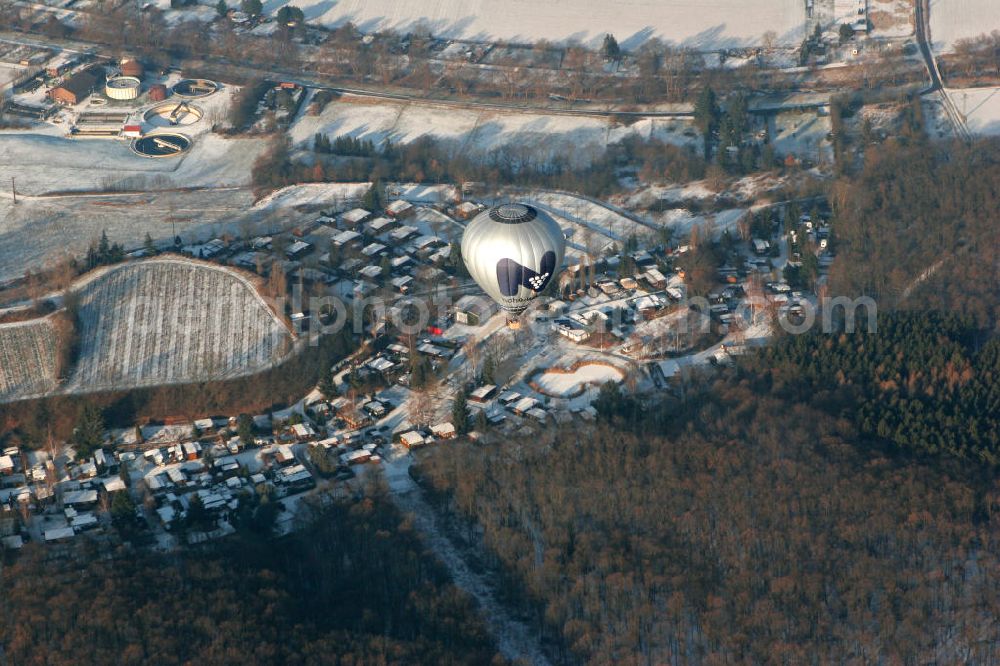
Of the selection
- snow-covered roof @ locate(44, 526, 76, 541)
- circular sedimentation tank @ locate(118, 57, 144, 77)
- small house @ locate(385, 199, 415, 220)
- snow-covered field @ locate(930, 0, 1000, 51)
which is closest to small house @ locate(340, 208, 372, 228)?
small house @ locate(385, 199, 415, 220)

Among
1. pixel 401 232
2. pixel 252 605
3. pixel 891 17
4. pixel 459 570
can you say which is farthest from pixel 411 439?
pixel 891 17

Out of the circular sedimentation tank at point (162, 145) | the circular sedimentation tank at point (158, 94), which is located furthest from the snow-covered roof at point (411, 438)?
the circular sedimentation tank at point (158, 94)

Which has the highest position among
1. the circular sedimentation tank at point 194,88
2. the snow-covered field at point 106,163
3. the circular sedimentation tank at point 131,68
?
the circular sedimentation tank at point 131,68

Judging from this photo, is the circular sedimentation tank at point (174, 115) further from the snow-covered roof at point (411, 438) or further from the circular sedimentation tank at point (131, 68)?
the snow-covered roof at point (411, 438)

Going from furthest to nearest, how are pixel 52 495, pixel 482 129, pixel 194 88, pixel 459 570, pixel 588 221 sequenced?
pixel 194 88
pixel 482 129
pixel 588 221
pixel 52 495
pixel 459 570

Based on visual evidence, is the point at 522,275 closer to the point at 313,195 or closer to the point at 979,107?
the point at 313,195

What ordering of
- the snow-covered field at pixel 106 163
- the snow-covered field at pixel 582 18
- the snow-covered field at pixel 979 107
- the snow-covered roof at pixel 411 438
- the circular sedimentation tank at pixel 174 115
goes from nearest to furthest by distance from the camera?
the snow-covered roof at pixel 411 438
the snow-covered field at pixel 106 163
the snow-covered field at pixel 979 107
the circular sedimentation tank at pixel 174 115
the snow-covered field at pixel 582 18

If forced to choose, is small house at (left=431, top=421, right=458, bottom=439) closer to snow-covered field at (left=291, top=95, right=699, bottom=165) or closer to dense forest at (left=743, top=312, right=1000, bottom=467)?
dense forest at (left=743, top=312, right=1000, bottom=467)
